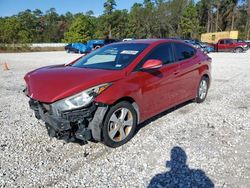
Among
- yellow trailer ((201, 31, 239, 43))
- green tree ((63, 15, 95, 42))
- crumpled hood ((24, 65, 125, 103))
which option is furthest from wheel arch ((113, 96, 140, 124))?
green tree ((63, 15, 95, 42))

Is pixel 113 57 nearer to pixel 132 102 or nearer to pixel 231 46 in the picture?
pixel 132 102

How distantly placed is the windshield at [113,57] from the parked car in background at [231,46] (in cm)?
2651

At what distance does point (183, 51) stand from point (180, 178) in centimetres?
320

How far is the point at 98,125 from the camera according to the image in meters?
3.70

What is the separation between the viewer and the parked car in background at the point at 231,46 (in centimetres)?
2839

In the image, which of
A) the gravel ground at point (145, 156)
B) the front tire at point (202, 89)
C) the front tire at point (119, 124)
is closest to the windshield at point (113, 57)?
the front tire at point (119, 124)

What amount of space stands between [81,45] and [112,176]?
3225 cm

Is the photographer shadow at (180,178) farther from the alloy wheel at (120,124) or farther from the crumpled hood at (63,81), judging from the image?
the crumpled hood at (63,81)

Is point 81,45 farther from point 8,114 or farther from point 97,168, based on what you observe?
point 97,168

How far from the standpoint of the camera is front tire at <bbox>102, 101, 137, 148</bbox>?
383 cm

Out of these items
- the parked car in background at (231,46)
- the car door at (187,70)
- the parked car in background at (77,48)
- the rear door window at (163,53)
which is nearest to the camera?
the rear door window at (163,53)

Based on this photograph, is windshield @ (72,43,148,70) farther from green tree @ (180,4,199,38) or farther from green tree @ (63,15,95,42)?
green tree @ (180,4,199,38)

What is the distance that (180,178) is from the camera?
10.6ft

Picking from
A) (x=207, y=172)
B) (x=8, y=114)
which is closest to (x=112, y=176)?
(x=207, y=172)
